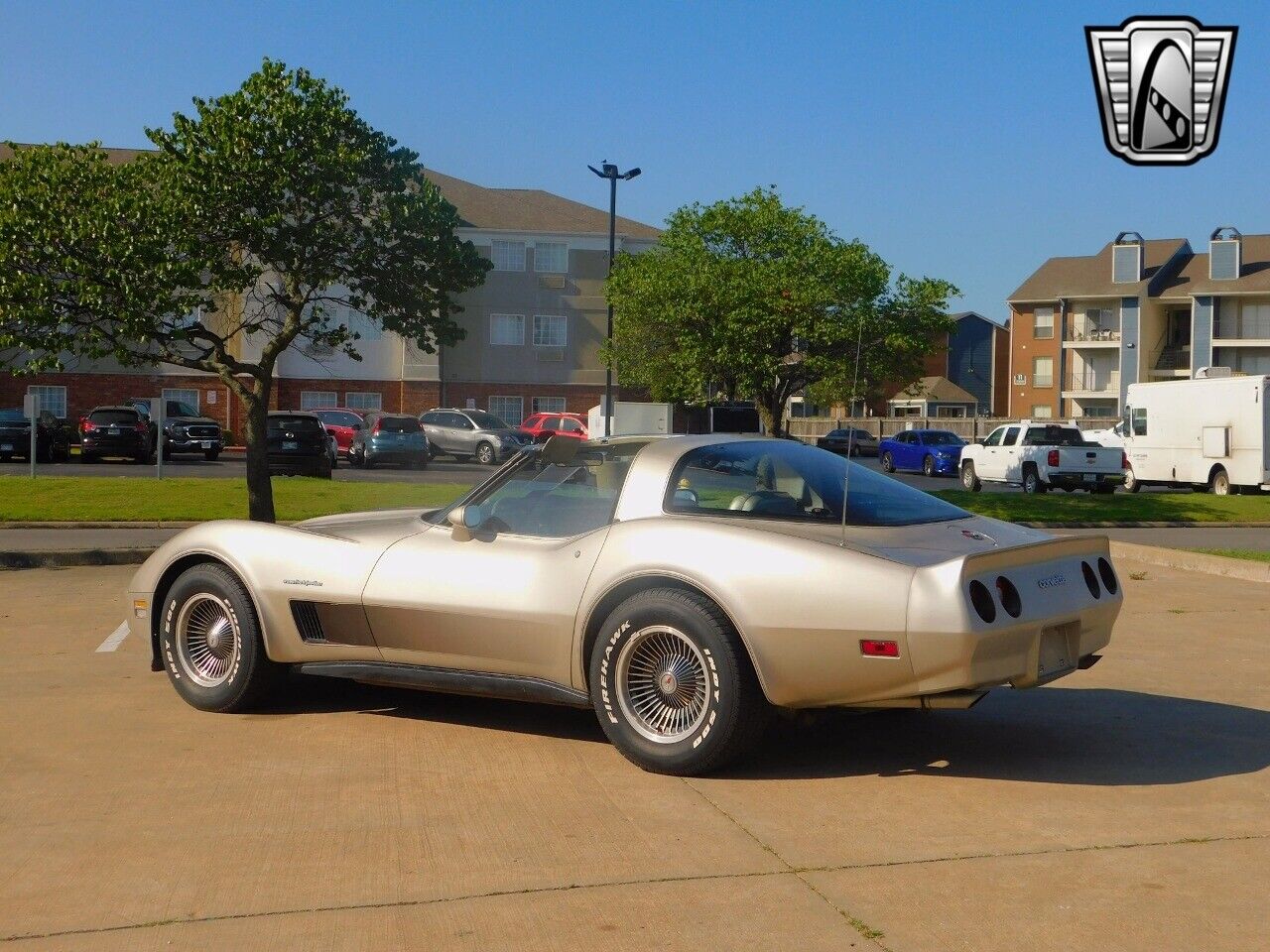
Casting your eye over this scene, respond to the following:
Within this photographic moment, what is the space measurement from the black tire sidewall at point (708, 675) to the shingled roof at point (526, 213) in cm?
5624

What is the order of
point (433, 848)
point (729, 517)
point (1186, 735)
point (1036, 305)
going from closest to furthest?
point (433, 848), point (729, 517), point (1186, 735), point (1036, 305)

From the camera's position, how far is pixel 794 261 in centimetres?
3488

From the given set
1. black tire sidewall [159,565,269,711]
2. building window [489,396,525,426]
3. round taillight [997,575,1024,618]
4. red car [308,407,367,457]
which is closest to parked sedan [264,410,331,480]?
red car [308,407,367,457]

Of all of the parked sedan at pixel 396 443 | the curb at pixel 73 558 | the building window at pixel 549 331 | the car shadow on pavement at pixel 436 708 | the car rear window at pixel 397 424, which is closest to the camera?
the car shadow on pavement at pixel 436 708

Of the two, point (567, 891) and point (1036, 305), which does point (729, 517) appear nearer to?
point (567, 891)

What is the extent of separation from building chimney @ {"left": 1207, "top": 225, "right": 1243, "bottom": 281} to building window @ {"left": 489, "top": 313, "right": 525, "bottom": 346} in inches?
1291

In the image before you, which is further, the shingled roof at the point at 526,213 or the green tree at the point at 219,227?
the shingled roof at the point at 526,213

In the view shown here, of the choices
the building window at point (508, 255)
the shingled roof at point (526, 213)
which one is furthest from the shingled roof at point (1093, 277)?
the building window at point (508, 255)

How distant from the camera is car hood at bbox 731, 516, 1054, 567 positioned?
5211 mm

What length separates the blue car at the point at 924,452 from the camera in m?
44.6

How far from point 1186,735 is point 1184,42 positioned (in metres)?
6.18

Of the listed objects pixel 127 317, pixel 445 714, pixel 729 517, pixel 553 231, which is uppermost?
pixel 553 231

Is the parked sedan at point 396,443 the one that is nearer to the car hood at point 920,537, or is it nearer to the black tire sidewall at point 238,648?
the black tire sidewall at point 238,648

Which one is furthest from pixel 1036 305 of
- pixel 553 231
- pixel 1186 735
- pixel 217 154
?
pixel 1186 735
